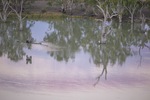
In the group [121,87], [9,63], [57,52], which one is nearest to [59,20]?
[57,52]

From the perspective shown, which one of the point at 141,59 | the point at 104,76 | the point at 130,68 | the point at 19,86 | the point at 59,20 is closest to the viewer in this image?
the point at 19,86

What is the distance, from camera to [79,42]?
29453 millimetres

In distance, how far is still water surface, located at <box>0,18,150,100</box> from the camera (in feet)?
54.7

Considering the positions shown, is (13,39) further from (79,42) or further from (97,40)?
(97,40)

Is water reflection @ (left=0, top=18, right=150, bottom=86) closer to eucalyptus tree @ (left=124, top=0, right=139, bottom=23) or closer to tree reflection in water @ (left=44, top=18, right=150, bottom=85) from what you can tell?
tree reflection in water @ (left=44, top=18, right=150, bottom=85)

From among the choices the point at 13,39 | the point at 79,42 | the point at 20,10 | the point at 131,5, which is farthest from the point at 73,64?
the point at 131,5

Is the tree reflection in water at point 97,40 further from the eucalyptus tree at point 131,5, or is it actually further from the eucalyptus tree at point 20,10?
the eucalyptus tree at point 20,10

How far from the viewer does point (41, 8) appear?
52.9m

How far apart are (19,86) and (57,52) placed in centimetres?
788

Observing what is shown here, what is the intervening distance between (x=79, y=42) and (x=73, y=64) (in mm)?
7546

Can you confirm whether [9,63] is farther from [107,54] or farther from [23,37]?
[23,37]

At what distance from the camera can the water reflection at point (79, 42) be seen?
2391 cm

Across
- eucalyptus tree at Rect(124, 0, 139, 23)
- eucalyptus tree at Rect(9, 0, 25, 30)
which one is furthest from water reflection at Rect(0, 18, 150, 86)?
eucalyptus tree at Rect(124, 0, 139, 23)

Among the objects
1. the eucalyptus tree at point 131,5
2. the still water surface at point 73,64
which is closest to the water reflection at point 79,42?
the still water surface at point 73,64
